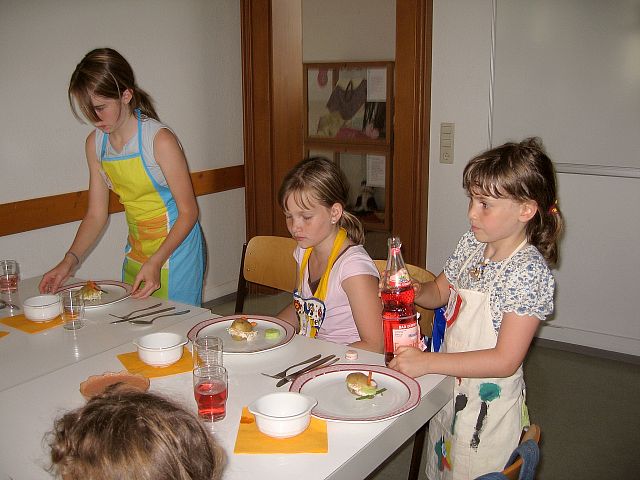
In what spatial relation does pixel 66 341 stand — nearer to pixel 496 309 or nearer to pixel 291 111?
pixel 496 309

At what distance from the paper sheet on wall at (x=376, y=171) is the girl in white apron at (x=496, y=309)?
4261 millimetres

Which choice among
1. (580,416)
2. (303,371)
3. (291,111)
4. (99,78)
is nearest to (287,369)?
(303,371)

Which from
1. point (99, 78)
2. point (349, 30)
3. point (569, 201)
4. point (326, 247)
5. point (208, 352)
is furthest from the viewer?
point (349, 30)

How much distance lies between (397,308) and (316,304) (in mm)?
448

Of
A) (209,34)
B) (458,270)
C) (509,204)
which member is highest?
(209,34)

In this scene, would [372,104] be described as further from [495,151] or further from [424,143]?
[495,151]

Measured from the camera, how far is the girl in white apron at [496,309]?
158 centimetres

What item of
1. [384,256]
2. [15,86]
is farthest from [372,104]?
[15,86]

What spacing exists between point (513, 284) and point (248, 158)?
10.4 feet

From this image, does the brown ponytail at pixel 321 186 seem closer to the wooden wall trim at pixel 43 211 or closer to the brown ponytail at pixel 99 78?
the brown ponytail at pixel 99 78

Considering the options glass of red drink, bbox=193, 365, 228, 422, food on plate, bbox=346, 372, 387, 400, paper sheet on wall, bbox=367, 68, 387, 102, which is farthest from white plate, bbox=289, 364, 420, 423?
paper sheet on wall, bbox=367, 68, 387, 102

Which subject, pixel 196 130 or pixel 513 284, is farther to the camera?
pixel 196 130

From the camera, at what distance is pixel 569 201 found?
361cm

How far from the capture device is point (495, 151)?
171 cm
